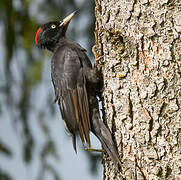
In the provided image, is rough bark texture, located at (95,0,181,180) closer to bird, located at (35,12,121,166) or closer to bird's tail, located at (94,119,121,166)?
bird's tail, located at (94,119,121,166)

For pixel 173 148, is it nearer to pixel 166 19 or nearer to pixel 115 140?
pixel 115 140

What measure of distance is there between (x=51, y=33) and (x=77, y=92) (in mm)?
1322

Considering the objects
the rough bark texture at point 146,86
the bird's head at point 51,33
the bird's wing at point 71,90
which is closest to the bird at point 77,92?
the bird's wing at point 71,90

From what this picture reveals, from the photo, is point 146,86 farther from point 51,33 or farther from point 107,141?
point 51,33

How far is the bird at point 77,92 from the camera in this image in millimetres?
3664

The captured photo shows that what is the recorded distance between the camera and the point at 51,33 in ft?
16.1

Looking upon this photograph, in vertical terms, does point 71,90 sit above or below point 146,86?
above

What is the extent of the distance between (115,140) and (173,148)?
2.06 feet

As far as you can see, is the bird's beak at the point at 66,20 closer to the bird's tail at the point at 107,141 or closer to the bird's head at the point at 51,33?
the bird's head at the point at 51,33

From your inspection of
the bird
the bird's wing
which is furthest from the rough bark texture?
the bird's wing

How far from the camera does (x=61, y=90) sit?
4.12 m

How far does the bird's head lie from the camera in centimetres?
473

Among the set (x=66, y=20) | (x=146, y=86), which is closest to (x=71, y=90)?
(x=66, y=20)

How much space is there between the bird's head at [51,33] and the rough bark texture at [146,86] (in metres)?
1.69
